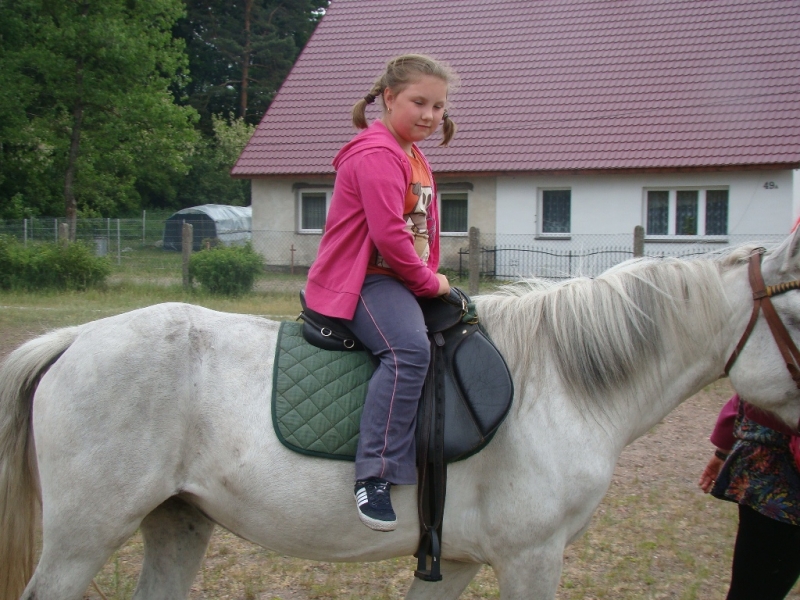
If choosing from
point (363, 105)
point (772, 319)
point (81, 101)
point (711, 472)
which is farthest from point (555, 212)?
point (772, 319)

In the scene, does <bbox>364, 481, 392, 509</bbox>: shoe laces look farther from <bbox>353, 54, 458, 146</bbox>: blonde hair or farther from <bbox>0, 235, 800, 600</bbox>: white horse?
<bbox>353, 54, 458, 146</bbox>: blonde hair

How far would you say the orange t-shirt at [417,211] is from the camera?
105 inches

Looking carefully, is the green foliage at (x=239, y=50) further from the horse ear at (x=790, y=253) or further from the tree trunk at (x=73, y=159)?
the horse ear at (x=790, y=253)

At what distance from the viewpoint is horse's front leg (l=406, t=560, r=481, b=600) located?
2.79m

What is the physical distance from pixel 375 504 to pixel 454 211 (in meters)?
18.3

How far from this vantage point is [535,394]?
2.65 meters

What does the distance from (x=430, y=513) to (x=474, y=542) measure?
0.19m

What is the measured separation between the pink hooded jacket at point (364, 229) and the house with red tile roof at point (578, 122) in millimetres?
15399

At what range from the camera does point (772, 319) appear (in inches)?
100

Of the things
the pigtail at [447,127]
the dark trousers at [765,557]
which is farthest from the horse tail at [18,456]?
the dark trousers at [765,557]

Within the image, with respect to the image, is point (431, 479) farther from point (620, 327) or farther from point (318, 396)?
point (620, 327)

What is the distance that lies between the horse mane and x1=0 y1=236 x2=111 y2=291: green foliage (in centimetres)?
1208

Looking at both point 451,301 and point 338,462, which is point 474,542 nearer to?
point 338,462

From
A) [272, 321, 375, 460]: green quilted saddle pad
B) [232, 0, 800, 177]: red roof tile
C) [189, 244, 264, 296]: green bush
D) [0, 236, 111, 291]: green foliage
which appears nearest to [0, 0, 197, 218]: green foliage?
[232, 0, 800, 177]: red roof tile
